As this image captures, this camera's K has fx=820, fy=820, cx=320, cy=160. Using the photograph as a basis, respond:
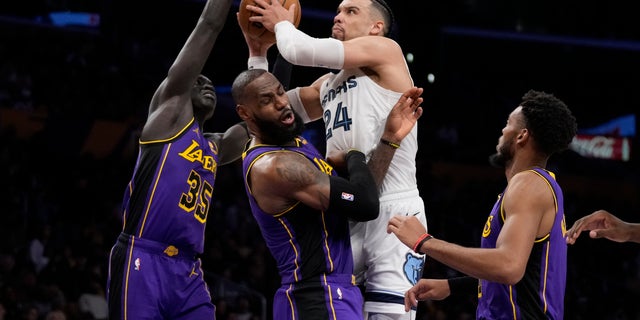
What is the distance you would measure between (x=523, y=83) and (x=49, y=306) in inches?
614

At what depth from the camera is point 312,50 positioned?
4180mm

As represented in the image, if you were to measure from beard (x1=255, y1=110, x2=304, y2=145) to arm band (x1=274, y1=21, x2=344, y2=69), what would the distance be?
13.8 inches

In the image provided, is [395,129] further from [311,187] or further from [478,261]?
[478,261]

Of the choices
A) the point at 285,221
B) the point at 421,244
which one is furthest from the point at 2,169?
the point at 421,244

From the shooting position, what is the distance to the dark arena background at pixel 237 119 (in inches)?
413

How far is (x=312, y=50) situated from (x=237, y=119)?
35.6 ft

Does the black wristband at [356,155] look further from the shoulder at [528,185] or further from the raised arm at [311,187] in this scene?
the shoulder at [528,185]

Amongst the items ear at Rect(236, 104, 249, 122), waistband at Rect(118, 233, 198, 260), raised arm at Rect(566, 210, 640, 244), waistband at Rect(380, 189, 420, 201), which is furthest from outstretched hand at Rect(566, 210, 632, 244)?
waistband at Rect(118, 233, 198, 260)

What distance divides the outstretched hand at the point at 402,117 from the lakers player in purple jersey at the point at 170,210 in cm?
150

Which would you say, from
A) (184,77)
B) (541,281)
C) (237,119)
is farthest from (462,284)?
(237,119)

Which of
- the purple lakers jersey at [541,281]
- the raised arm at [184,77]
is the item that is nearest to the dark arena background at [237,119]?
the raised arm at [184,77]

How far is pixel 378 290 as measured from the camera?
4.35 m

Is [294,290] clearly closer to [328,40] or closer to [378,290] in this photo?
[378,290]

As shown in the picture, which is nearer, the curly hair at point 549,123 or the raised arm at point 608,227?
the curly hair at point 549,123
